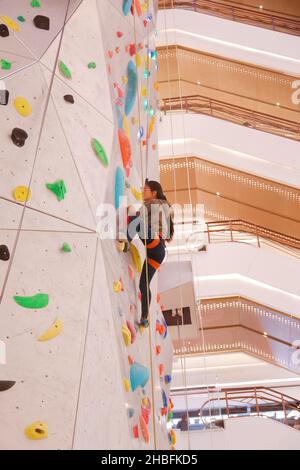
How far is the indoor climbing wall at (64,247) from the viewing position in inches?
93.1

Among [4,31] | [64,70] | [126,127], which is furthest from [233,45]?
[4,31]

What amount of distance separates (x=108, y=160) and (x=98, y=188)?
0.23 meters

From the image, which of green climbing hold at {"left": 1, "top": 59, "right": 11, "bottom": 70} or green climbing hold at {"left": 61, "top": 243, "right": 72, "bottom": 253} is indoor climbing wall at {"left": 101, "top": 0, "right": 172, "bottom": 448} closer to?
green climbing hold at {"left": 61, "top": 243, "right": 72, "bottom": 253}

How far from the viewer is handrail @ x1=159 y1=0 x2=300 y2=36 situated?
1143 centimetres

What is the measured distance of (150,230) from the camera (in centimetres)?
373

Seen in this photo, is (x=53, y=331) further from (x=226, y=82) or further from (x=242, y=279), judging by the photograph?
(x=226, y=82)

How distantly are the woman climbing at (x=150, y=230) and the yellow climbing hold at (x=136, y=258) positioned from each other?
0.14 feet

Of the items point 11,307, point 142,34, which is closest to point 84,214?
point 11,307

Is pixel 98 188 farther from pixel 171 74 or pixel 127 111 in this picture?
pixel 171 74

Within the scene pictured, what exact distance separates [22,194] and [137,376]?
1134mm

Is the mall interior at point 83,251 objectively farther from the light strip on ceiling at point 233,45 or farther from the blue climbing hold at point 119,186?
the light strip on ceiling at point 233,45

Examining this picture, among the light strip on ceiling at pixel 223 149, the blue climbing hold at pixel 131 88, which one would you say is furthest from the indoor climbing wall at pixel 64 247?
the light strip on ceiling at pixel 223 149

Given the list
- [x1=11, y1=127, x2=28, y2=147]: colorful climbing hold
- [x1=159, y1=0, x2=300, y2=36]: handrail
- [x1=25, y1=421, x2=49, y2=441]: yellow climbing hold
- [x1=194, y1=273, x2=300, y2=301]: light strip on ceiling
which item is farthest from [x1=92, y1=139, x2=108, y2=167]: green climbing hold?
[x1=159, y1=0, x2=300, y2=36]: handrail

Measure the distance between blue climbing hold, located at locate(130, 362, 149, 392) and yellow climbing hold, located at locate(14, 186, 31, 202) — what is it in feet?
3.47
